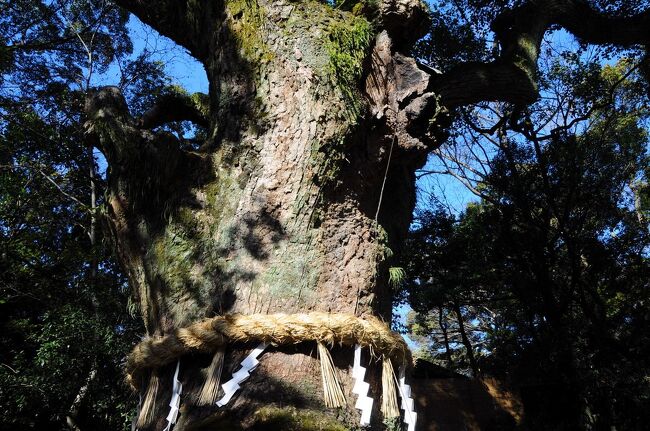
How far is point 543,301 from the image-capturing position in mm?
8352

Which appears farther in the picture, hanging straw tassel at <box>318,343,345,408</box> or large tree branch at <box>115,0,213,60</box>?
large tree branch at <box>115,0,213,60</box>

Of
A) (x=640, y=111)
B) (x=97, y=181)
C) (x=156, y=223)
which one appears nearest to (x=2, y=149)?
(x=97, y=181)

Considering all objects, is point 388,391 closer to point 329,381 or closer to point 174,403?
point 329,381

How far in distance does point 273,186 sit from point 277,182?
21 mm

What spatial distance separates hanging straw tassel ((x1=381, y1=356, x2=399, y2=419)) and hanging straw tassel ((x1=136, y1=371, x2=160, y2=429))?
75 centimetres

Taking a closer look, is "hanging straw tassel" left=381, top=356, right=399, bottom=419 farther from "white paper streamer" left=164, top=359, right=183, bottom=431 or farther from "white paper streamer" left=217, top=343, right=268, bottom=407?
"white paper streamer" left=164, top=359, right=183, bottom=431

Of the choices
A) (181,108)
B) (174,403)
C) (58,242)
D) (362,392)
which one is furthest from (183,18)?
(58,242)

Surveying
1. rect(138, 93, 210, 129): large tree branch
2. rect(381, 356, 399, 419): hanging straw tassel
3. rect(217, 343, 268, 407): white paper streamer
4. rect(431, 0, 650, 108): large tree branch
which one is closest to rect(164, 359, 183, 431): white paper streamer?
rect(217, 343, 268, 407): white paper streamer

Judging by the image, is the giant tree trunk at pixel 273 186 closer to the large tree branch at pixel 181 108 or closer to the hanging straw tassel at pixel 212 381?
the hanging straw tassel at pixel 212 381

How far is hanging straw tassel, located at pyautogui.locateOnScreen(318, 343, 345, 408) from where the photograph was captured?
1571 millimetres

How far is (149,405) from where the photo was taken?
5.65ft

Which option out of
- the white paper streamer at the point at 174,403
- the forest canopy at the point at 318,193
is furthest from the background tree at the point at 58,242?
the white paper streamer at the point at 174,403

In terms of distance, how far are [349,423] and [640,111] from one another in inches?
454

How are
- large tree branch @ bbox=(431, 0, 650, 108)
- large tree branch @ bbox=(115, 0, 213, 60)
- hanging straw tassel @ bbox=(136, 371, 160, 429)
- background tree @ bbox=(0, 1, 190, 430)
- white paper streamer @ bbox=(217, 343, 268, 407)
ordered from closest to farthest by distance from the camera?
white paper streamer @ bbox=(217, 343, 268, 407) < hanging straw tassel @ bbox=(136, 371, 160, 429) < large tree branch @ bbox=(115, 0, 213, 60) < large tree branch @ bbox=(431, 0, 650, 108) < background tree @ bbox=(0, 1, 190, 430)
